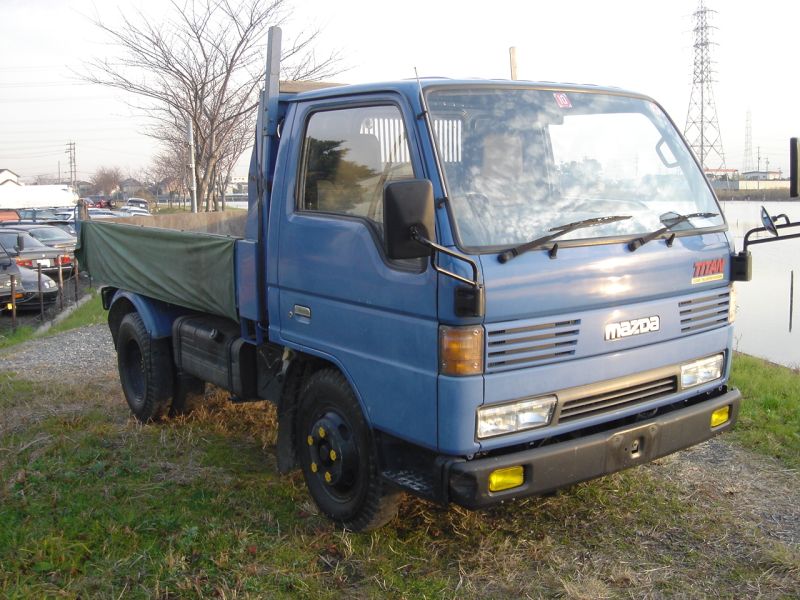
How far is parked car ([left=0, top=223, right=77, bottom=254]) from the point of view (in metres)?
20.0

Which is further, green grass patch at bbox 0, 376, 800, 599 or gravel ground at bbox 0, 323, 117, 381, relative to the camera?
gravel ground at bbox 0, 323, 117, 381

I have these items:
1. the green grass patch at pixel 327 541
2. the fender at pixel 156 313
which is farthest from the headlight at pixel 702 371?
the fender at pixel 156 313

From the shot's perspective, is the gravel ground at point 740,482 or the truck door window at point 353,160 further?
the gravel ground at point 740,482

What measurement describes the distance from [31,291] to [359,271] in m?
12.7

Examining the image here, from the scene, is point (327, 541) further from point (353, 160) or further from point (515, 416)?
point (353, 160)

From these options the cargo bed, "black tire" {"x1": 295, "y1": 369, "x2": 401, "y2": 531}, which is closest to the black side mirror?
"black tire" {"x1": 295, "y1": 369, "x2": 401, "y2": 531}

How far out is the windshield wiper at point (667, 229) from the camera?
386cm

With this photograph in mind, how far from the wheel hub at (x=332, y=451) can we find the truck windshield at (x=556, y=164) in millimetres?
1312

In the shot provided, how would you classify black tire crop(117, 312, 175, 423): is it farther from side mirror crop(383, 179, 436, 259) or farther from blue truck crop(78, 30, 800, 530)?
side mirror crop(383, 179, 436, 259)

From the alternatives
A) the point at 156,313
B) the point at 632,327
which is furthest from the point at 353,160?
the point at 156,313

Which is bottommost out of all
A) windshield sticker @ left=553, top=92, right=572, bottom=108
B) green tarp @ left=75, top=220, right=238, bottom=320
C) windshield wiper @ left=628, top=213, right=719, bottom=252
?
green tarp @ left=75, top=220, right=238, bottom=320

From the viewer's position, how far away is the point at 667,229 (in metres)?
3.99

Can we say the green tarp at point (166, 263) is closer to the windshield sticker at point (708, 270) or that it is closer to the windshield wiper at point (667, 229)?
the windshield wiper at point (667, 229)

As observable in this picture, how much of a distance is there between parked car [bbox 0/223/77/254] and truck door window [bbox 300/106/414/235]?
16.9 m
